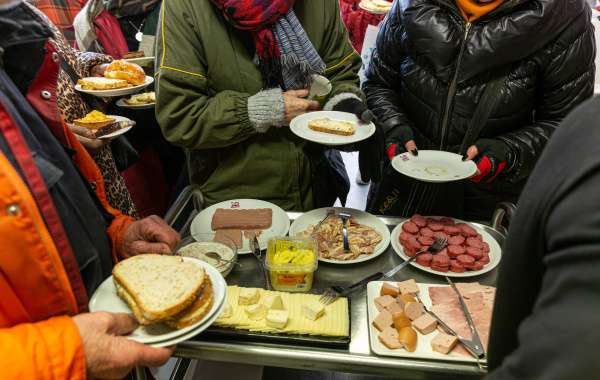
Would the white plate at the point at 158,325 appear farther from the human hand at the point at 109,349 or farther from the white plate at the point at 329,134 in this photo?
the white plate at the point at 329,134

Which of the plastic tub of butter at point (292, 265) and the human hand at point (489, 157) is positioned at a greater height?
the human hand at point (489, 157)

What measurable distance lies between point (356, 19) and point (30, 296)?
415cm

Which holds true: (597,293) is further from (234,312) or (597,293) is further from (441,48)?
(441,48)

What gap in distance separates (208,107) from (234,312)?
2.81ft

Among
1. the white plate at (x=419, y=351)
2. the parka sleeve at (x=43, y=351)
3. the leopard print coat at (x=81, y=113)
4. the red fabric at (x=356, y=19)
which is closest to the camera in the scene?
the parka sleeve at (x=43, y=351)

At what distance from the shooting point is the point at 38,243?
3.02 ft

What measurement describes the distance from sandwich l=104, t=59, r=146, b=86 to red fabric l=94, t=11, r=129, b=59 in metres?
0.48

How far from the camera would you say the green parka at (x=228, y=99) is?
1692mm

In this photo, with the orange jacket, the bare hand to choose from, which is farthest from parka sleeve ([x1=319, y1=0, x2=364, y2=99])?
the orange jacket

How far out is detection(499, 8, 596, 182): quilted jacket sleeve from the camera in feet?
5.71

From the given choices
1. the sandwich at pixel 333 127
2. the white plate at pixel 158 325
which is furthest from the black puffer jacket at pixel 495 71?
the white plate at pixel 158 325

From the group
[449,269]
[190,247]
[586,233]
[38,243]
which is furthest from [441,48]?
[38,243]

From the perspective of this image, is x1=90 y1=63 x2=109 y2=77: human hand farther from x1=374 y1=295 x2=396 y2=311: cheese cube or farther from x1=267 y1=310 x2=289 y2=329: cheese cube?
x1=374 y1=295 x2=396 y2=311: cheese cube

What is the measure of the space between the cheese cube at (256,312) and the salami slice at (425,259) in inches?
23.9
